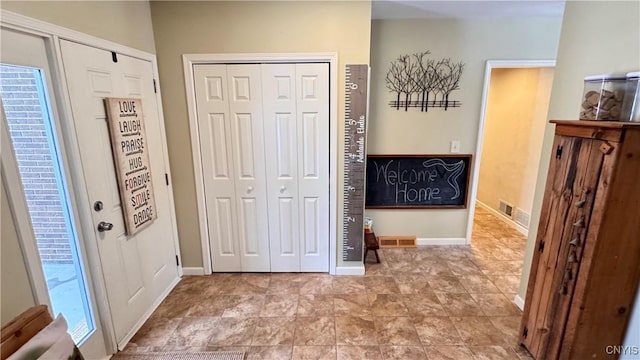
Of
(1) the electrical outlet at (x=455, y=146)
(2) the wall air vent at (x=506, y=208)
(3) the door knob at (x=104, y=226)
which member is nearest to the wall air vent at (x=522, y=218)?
(2) the wall air vent at (x=506, y=208)

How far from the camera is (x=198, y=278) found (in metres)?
3.02

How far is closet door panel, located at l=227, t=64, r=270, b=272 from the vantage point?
2.67 meters

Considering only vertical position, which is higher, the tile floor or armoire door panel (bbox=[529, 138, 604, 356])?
armoire door panel (bbox=[529, 138, 604, 356])

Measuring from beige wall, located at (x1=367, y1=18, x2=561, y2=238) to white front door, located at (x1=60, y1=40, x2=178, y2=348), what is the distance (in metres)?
2.23

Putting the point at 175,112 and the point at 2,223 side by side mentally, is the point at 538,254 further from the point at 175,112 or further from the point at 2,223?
the point at 175,112

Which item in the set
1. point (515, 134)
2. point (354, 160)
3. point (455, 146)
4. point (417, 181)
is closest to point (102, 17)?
point (354, 160)

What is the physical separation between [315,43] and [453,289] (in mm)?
2554

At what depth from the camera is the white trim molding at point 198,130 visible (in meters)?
2.60

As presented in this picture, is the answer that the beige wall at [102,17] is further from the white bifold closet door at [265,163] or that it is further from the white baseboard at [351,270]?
the white baseboard at [351,270]

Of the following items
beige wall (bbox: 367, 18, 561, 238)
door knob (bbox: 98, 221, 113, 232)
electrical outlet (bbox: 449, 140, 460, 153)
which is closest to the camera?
door knob (bbox: 98, 221, 113, 232)

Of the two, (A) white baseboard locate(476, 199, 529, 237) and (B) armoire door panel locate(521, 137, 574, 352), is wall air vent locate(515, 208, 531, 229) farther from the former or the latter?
(B) armoire door panel locate(521, 137, 574, 352)

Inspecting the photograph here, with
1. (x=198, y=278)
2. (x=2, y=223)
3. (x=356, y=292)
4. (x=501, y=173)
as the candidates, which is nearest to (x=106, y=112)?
(x=2, y=223)

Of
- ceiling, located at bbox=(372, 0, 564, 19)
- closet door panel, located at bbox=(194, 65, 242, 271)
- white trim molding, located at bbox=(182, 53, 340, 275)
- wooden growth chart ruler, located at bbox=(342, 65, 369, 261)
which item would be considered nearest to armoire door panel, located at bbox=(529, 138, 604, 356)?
wooden growth chart ruler, located at bbox=(342, 65, 369, 261)

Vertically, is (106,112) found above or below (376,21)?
below
